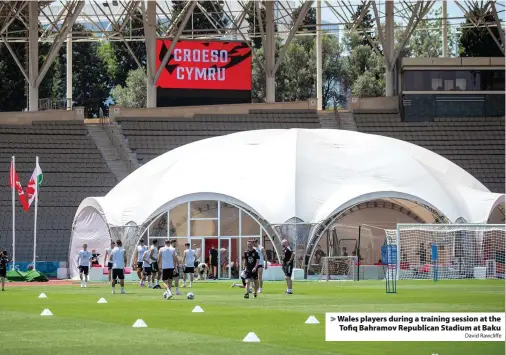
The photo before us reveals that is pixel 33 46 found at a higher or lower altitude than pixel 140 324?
higher

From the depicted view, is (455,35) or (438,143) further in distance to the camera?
(455,35)

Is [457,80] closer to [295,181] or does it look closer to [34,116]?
[295,181]

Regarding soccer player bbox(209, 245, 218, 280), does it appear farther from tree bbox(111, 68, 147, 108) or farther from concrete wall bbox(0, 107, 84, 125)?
tree bbox(111, 68, 147, 108)

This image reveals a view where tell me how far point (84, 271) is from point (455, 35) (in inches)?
3221

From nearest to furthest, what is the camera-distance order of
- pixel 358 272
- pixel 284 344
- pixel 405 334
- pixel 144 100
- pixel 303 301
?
pixel 405 334 < pixel 284 344 < pixel 303 301 < pixel 358 272 < pixel 144 100

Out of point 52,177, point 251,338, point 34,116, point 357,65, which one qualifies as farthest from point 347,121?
point 251,338

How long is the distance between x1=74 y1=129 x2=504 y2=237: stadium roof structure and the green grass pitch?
12394 mm

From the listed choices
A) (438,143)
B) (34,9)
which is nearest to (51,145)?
(34,9)

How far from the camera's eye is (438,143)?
7212 cm

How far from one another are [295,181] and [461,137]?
22.4 metres

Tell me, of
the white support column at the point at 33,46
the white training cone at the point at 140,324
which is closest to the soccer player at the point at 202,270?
the white support column at the point at 33,46

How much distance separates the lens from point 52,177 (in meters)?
67.4

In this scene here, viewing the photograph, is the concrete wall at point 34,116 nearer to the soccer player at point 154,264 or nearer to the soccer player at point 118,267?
the soccer player at point 154,264

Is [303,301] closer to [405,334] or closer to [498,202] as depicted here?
[405,334]
